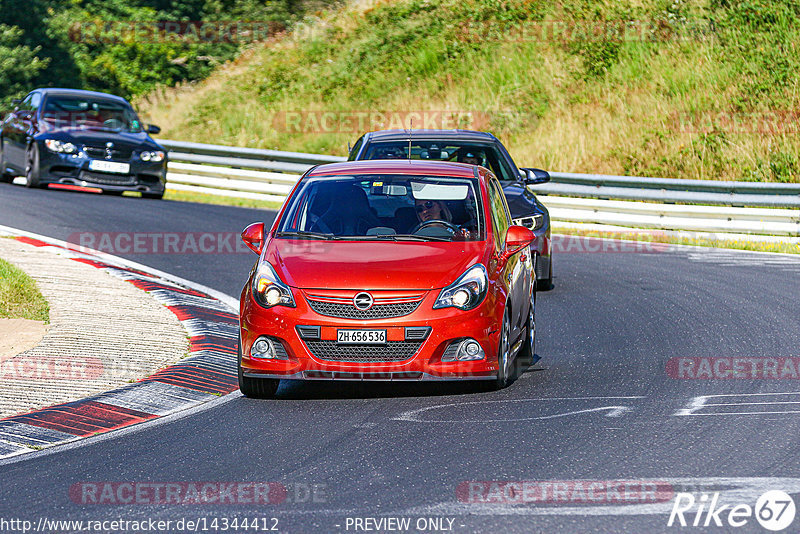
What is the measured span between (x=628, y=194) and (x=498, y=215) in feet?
40.5

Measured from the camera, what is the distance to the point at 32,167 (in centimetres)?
2227

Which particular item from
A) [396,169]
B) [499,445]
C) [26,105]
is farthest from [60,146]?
[499,445]

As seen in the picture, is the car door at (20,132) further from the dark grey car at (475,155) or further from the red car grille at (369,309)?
the red car grille at (369,309)

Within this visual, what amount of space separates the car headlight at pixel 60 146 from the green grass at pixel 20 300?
10.1m

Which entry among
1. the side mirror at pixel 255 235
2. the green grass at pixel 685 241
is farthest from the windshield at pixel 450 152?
the green grass at pixel 685 241

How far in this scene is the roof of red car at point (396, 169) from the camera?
984cm

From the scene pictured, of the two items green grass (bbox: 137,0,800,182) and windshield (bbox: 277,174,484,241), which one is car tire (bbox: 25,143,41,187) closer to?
green grass (bbox: 137,0,800,182)

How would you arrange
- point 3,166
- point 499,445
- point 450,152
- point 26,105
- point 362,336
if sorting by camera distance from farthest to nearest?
1. point 3,166
2. point 26,105
3. point 450,152
4. point 362,336
5. point 499,445

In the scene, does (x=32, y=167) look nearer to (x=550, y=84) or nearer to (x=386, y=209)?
(x=386, y=209)

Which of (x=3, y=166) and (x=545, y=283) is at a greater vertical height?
(x=3, y=166)

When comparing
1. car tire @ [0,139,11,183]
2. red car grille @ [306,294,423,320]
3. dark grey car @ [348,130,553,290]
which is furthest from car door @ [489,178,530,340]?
car tire @ [0,139,11,183]

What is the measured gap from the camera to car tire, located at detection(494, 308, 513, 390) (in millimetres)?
8648

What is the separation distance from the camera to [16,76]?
46.3 metres

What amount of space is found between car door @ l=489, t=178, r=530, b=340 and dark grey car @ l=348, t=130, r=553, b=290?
3.13 m
